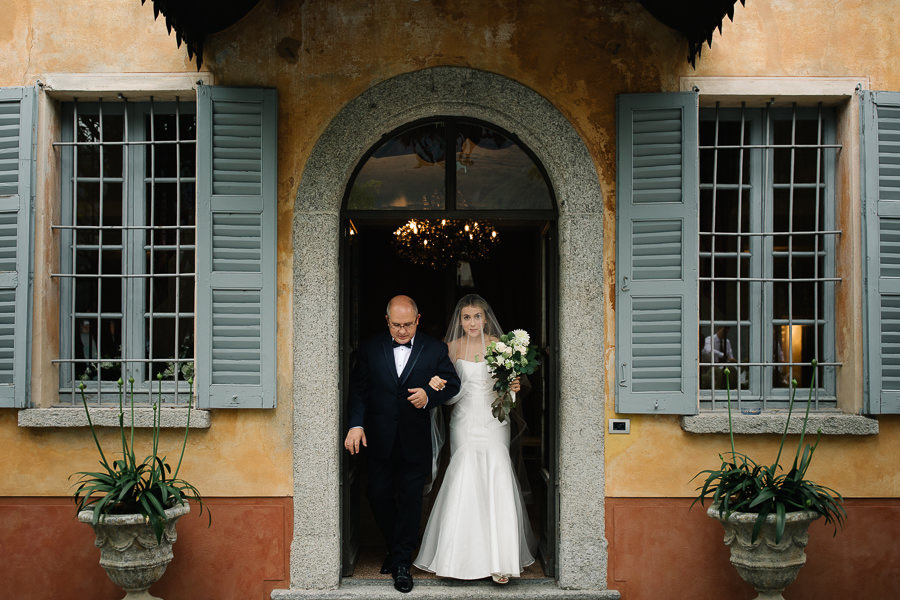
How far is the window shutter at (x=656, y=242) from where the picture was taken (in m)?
4.48

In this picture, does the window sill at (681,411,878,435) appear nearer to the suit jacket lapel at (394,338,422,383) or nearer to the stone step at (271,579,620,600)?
the stone step at (271,579,620,600)

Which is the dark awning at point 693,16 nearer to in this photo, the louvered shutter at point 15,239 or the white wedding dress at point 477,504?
the white wedding dress at point 477,504

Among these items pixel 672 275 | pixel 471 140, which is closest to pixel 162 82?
pixel 471 140

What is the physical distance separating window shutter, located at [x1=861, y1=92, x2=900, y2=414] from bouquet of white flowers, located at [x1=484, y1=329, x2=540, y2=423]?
2.24 metres

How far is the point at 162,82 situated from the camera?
460 cm

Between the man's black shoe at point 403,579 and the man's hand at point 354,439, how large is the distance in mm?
851

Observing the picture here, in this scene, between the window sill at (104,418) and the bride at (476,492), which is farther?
the bride at (476,492)

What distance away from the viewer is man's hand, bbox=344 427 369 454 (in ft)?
15.0

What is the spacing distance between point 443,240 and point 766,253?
460 centimetres

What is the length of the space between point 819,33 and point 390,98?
9.67 ft

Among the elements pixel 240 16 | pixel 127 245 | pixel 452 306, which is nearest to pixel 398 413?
pixel 127 245

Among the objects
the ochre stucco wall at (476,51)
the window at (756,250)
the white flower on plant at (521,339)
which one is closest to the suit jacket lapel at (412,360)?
the white flower on plant at (521,339)

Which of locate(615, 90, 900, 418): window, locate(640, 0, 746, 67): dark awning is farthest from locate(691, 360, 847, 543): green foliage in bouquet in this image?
locate(640, 0, 746, 67): dark awning

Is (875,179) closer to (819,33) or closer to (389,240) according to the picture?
(819,33)
